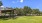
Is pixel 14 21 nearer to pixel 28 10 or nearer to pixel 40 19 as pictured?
pixel 28 10

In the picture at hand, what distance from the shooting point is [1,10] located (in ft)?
15.7

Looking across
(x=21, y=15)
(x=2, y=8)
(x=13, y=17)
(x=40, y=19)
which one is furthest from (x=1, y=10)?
(x=40, y=19)

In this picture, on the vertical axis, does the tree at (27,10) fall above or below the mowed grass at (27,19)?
above

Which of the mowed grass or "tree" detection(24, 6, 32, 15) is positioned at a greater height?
"tree" detection(24, 6, 32, 15)

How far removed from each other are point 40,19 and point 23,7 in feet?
2.72

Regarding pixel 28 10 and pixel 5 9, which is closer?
pixel 28 10

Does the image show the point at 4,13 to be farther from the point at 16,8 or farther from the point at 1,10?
the point at 16,8

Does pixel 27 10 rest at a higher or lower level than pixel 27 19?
higher

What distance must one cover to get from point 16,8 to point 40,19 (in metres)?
1.05

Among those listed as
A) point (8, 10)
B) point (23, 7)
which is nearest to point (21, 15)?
point (23, 7)

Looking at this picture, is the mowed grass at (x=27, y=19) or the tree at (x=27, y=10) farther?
the tree at (x=27, y=10)

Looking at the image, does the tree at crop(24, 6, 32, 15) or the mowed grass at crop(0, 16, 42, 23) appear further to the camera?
the tree at crop(24, 6, 32, 15)

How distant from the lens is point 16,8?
4539mm

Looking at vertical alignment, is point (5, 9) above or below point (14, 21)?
above
